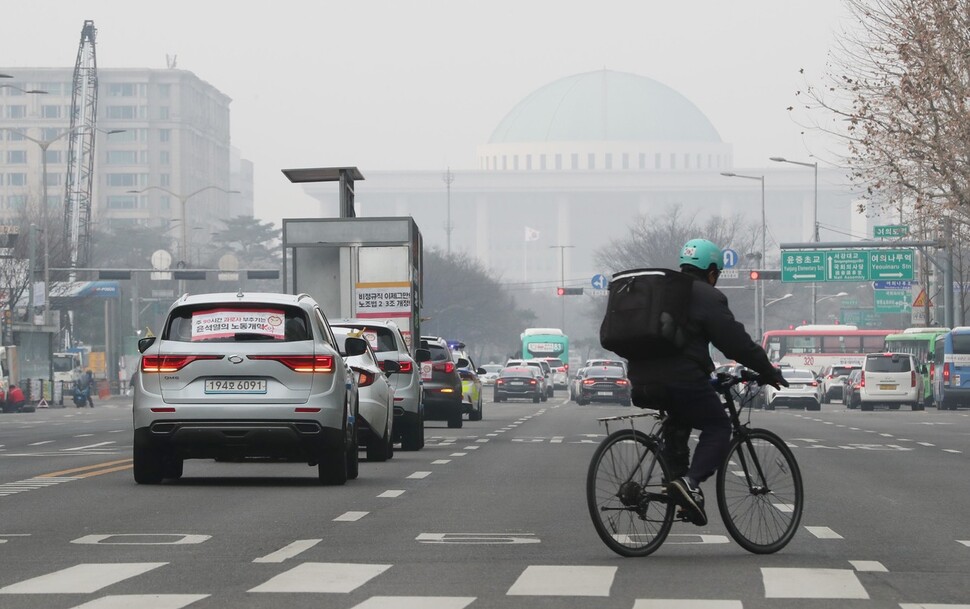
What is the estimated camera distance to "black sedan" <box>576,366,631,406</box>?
62562 mm

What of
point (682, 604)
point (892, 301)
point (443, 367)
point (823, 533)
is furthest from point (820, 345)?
point (682, 604)

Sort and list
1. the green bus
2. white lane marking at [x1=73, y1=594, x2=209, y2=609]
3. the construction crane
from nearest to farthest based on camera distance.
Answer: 1. white lane marking at [x1=73, y1=594, x2=209, y2=609]
2. the green bus
3. the construction crane

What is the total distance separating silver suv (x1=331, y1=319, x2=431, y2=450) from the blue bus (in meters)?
35.4

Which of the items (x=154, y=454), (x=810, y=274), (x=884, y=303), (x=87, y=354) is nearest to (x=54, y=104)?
(x=87, y=354)

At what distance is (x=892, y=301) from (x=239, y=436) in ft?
266

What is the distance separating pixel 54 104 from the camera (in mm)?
195250

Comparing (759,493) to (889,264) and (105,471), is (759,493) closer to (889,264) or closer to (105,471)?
(105,471)

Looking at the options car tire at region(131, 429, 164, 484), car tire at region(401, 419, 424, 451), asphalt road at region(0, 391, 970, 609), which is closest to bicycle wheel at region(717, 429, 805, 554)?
asphalt road at region(0, 391, 970, 609)

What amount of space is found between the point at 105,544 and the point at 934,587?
465cm

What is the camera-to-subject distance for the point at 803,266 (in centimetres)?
6700

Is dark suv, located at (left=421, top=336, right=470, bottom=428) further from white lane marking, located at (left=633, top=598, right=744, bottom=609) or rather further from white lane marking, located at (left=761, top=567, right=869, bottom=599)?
white lane marking, located at (left=633, top=598, right=744, bottom=609)

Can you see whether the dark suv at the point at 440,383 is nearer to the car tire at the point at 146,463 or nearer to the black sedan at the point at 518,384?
the car tire at the point at 146,463

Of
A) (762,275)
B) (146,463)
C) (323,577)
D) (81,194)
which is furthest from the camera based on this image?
(81,194)

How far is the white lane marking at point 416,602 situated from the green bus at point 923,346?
176 ft
